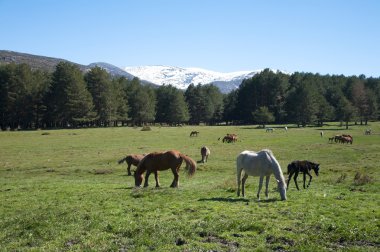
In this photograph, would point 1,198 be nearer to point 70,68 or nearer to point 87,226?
point 87,226

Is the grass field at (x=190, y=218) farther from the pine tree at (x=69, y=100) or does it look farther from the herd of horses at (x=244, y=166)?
the pine tree at (x=69, y=100)

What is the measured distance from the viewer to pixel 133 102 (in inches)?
5118

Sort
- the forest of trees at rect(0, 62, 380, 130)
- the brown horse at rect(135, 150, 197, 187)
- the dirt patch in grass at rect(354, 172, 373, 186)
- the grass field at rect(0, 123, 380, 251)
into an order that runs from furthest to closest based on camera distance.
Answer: the forest of trees at rect(0, 62, 380, 130)
the dirt patch in grass at rect(354, 172, 373, 186)
the brown horse at rect(135, 150, 197, 187)
the grass field at rect(0, 123, 380, 251)

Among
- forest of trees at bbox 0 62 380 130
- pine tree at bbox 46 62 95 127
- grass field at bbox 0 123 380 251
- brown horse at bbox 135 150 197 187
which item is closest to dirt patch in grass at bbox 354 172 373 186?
grass field at bbox 0 123 380 251

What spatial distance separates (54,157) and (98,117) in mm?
71101

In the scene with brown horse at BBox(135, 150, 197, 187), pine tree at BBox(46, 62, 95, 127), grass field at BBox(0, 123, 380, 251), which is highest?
pine tree at BBox(46, 62, 95, 127)

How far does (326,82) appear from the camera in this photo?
535ft

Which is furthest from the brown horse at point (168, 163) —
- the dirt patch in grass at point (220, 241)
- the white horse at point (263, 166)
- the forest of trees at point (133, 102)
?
the forest of trees at point (133, 102)

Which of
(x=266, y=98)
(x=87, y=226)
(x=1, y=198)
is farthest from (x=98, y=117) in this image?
(x=87, y=226)

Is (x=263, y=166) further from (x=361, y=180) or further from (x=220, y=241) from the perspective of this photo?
(x=361, y=180)

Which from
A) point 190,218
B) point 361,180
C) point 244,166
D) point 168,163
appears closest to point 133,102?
point 168,163

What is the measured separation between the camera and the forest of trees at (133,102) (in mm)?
104375

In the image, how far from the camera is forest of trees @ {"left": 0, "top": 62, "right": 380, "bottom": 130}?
10438 cm

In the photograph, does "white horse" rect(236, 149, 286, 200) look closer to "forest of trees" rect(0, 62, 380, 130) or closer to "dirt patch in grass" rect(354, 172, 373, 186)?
"dirt patch in grass" rect(354, 172, 373, 186)
